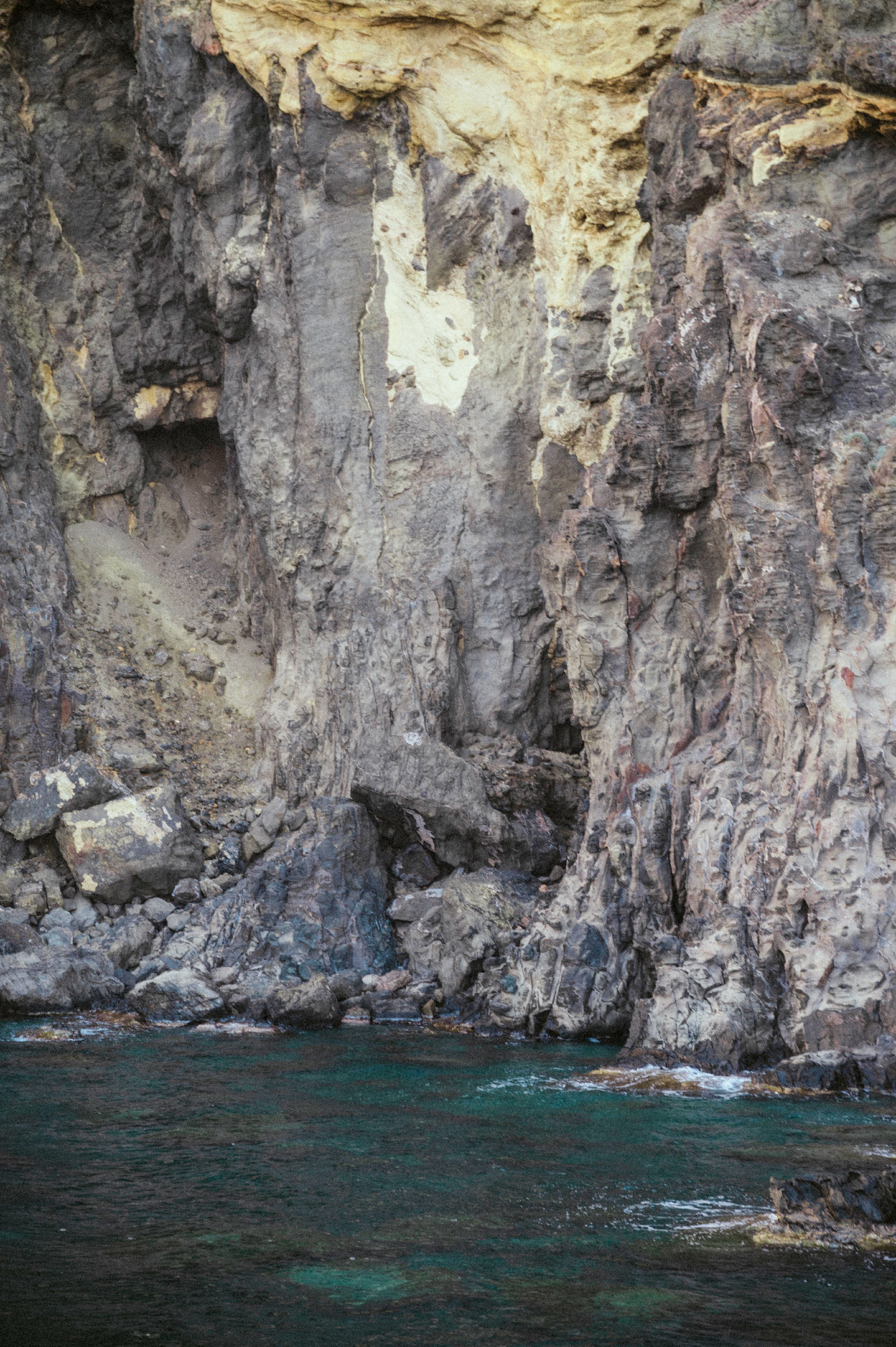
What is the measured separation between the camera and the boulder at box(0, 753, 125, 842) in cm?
2538

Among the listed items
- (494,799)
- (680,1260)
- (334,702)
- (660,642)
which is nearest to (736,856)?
(660,642)

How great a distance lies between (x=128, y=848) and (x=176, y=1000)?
495cm

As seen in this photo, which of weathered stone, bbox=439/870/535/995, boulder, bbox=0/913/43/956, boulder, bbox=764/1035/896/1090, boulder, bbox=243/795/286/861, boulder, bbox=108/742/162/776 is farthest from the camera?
boulder, bbox=108/742/162/776

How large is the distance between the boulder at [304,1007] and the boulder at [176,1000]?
0.93 meters

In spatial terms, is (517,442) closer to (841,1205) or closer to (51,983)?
(51,983)

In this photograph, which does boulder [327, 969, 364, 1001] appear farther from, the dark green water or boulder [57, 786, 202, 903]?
boulder [57, 786, 202, 903]

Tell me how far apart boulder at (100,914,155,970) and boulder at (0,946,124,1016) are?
2.17 ft

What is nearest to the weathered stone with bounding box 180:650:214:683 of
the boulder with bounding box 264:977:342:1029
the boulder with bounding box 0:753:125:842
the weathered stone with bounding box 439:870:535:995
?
the boulder with bounding box 0:753:125:842

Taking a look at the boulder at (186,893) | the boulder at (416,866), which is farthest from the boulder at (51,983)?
the boulder at (416,866)

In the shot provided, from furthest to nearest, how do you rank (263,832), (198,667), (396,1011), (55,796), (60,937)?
(198,667) < (55,796) < (263,832) < (60,937) < (396,1011)

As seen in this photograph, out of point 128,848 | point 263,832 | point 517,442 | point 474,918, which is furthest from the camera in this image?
point 517,442

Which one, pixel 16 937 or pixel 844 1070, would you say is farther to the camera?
pixel 16 937

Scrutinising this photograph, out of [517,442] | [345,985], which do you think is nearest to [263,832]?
[345,985]

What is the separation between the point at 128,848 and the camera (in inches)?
968
